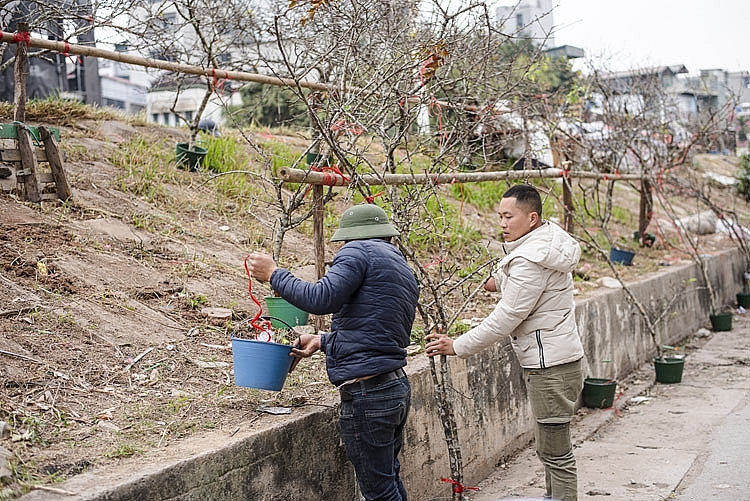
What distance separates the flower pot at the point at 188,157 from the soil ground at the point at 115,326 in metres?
0.29

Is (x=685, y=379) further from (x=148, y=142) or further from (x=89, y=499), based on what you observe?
(x=89, y=499)

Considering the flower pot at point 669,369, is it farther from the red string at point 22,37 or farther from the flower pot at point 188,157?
the red string at point 22,37

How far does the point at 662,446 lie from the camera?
6.19 metres

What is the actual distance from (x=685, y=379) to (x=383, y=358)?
5.87 metres

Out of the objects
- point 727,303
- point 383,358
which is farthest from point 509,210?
point 727,303

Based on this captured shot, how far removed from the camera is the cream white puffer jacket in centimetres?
412

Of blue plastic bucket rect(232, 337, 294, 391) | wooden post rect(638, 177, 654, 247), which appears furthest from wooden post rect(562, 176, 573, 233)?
blue plastic bucket rect(232, 337, 294, 391)

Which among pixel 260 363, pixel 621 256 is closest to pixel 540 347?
pixel 260 363

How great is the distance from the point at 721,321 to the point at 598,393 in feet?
16.0

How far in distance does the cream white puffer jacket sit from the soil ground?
37.1 inches

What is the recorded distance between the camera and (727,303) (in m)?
12.9


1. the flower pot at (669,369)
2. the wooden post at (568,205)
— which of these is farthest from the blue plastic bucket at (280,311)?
the flower pot at (669,369)

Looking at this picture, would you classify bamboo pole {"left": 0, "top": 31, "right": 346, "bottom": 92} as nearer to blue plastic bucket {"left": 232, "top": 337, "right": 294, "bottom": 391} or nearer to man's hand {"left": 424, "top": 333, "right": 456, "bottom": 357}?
man's hand {"left": 424, "top": 333, "right": 456, "bottom": 357}

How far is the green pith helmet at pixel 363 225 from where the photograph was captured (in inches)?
147
